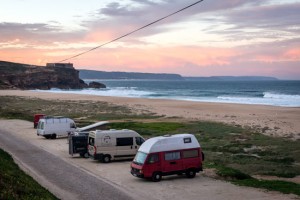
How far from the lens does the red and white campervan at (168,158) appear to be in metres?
23.2

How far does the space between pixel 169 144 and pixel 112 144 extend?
648cm

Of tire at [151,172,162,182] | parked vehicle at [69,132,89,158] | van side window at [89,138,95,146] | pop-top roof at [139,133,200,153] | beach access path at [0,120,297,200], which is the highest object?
pop-top roof at [139,133,200,153]

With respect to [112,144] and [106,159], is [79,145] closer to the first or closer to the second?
[106,159]

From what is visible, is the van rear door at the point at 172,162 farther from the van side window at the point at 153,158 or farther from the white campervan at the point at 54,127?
the white campervan at the point at 54,127

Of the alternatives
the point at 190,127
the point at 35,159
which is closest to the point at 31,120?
the point at 190,127

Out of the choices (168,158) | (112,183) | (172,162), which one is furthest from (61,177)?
(172,162)

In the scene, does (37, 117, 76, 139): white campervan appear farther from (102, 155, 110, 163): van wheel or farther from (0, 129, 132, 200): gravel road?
(102, 155, 110, 163): van wheel

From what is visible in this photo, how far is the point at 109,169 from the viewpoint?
88.3 ft

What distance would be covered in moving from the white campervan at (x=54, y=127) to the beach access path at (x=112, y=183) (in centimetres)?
819

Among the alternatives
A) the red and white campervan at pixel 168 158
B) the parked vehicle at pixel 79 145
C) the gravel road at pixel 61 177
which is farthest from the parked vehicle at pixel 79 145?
the red and white campervan at pixel 168 158

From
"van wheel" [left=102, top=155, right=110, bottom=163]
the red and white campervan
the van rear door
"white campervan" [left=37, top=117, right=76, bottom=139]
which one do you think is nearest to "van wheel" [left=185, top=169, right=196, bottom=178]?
the red and white campervan

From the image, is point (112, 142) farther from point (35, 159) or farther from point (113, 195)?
point (113, 195)

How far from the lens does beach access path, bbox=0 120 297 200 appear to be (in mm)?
Result: 20156

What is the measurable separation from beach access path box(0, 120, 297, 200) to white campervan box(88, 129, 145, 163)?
1.83 ft
